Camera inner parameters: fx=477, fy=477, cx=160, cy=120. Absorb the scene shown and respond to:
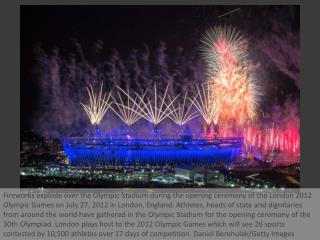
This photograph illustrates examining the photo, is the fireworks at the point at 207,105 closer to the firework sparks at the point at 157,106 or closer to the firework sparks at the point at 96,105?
the firework sparks at the point at 157,106

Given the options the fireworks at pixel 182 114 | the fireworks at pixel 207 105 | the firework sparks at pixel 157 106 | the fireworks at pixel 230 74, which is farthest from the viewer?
the fireworks at pixel 182 114

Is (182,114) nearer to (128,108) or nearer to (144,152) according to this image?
(128,108)

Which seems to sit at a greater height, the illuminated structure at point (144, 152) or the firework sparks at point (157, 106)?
the firework sparks at point (157, 106)

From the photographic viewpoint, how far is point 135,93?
15.2 m

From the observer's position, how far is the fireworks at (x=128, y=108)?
1509 centimetres

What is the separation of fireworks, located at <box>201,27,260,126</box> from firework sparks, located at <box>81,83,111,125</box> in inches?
130

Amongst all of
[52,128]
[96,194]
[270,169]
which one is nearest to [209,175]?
[270,169]

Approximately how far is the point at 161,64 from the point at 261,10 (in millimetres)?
3435

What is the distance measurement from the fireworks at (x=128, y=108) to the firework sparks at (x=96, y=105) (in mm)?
425

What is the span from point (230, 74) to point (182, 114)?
2357 mm

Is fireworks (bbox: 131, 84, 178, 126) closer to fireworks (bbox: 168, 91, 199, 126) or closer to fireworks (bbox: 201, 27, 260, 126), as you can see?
fireworks (bbox: 168, 91, 199, 126)

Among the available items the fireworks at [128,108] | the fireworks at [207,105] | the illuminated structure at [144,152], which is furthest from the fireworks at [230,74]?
the fireworks at [128,108]

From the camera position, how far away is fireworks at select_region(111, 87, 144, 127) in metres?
15.1

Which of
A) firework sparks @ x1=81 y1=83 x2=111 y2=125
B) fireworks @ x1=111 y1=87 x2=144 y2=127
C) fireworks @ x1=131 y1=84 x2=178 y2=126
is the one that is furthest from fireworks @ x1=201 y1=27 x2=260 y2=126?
firework sparks @ x1=81 y1=83 x2=111 y2=125
